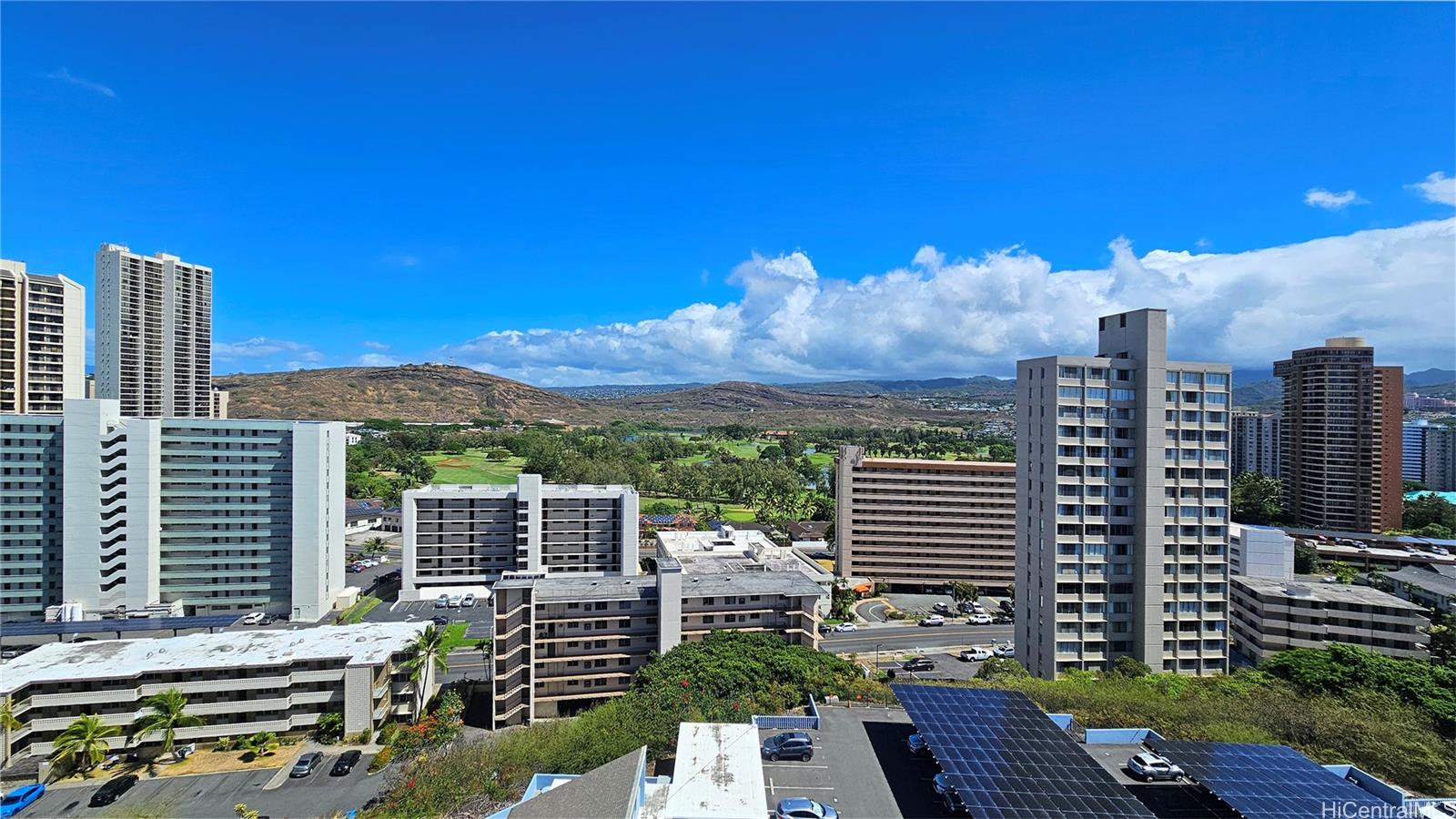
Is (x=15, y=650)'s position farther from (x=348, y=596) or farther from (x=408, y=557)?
(x=408, y=557)

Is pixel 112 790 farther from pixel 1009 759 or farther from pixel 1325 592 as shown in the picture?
pixel 1325 592

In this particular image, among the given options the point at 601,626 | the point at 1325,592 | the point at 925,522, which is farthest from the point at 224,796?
the point at 1325,592

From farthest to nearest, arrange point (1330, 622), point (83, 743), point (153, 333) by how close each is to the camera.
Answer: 1. point (153, 333)
2. point (1330, 622)
3. point (83, 743)

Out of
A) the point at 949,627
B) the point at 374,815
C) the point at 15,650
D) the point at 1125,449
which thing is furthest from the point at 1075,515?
the point at 15,650

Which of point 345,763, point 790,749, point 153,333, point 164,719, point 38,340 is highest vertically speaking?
point 153,333

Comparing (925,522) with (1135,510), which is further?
(925,522)

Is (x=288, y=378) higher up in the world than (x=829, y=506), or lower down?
higher up

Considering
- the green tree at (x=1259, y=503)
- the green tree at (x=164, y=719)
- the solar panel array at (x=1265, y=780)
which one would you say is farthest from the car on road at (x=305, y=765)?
the green tree at (x=1259, y=503)
